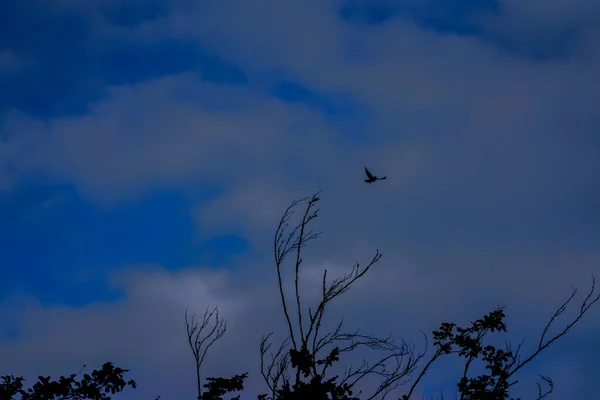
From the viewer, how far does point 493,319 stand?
12.2 meters

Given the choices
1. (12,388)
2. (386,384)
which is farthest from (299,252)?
(12,388)

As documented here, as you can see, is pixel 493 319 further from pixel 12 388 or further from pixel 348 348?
pixel 12 388

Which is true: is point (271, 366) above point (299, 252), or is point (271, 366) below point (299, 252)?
below

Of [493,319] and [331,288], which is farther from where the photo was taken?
[493,319]

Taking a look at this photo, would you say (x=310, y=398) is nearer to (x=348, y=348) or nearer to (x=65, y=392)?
(x=348, y=348)

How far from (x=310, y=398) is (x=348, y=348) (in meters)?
2.58

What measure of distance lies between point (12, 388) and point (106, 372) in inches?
57.6

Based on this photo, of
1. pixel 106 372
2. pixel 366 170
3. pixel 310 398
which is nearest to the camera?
pixel 310 398

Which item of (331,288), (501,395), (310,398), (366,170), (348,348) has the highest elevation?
(366,170)

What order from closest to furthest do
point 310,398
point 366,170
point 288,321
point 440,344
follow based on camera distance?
point 310,398 < point 288,321 < point 366,170 < point 440,344

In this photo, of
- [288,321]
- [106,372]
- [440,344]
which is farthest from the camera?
[440,344]

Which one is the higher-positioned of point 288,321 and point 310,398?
point 288,321

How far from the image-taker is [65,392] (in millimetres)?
9398

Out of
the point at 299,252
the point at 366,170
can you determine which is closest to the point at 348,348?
the point at 299,252
